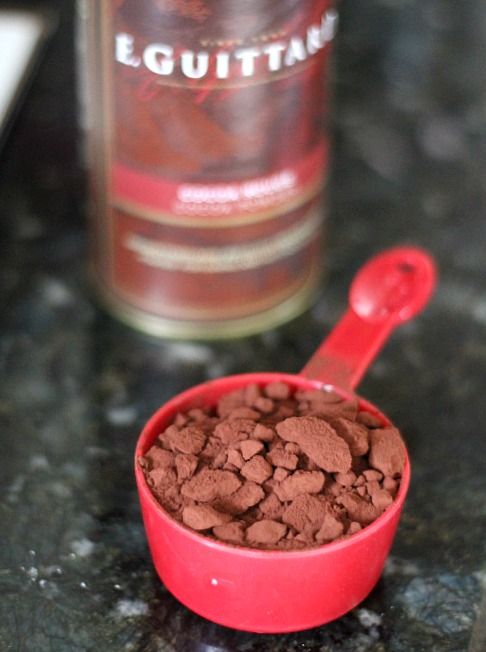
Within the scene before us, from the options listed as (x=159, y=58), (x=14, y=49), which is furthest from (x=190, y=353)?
(x=14, y=49)

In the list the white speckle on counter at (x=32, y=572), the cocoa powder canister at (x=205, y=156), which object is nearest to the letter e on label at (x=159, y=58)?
the cocoa powder canister at (x=205, y=156)

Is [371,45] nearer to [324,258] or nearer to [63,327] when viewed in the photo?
[324,258]

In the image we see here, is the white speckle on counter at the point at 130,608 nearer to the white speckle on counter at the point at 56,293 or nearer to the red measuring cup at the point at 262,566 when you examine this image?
the red measuring cup at the point at 262,566

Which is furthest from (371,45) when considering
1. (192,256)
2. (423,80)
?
(192,256)

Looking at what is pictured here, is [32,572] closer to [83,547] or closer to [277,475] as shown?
[83,547]

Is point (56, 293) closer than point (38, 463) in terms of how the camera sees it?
No
